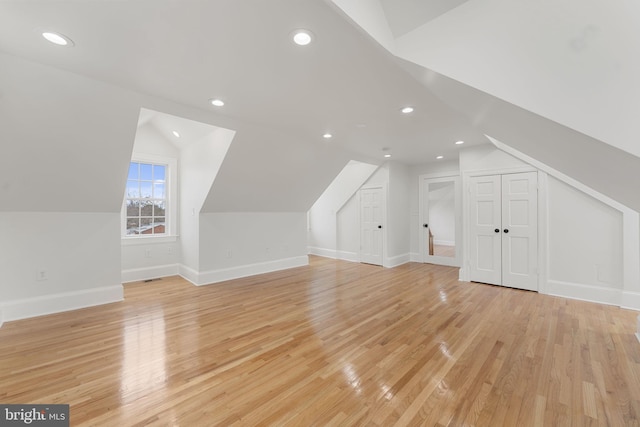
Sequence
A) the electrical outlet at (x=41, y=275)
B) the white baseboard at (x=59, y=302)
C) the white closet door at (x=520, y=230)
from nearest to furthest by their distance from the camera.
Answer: the white baseboard at (x=59, y=302), the electrical outlet at (x=41, y=275), the white closet door at (x=520, y=230)

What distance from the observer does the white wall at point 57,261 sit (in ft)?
9.99

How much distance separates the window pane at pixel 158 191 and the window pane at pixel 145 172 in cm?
19

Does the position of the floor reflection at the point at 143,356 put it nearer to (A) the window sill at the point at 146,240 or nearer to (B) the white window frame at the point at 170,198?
(A) the window sill at the point at 146,240

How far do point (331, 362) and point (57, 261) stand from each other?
380 centimetres

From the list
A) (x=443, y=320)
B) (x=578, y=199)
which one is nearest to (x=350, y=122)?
(x=443, y=320)

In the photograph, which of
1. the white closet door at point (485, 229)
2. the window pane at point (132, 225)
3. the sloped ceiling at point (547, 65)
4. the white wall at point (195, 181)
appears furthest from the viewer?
the window pane at point (132, 225)

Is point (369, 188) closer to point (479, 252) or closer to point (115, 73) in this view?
point (479, 252)

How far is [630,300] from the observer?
3.27 m

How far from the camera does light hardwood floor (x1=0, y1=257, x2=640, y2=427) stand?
160 centimetres

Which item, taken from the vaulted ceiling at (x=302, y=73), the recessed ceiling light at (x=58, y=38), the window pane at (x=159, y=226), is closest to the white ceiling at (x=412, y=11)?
the vaulted ceiling at (x=302, y=73)

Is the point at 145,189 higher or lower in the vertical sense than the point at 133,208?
higher

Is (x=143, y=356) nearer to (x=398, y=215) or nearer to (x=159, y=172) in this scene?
(x=159, y=172)

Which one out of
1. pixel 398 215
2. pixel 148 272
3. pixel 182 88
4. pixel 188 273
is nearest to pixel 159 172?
pixel 148 272

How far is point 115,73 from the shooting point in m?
2.22
